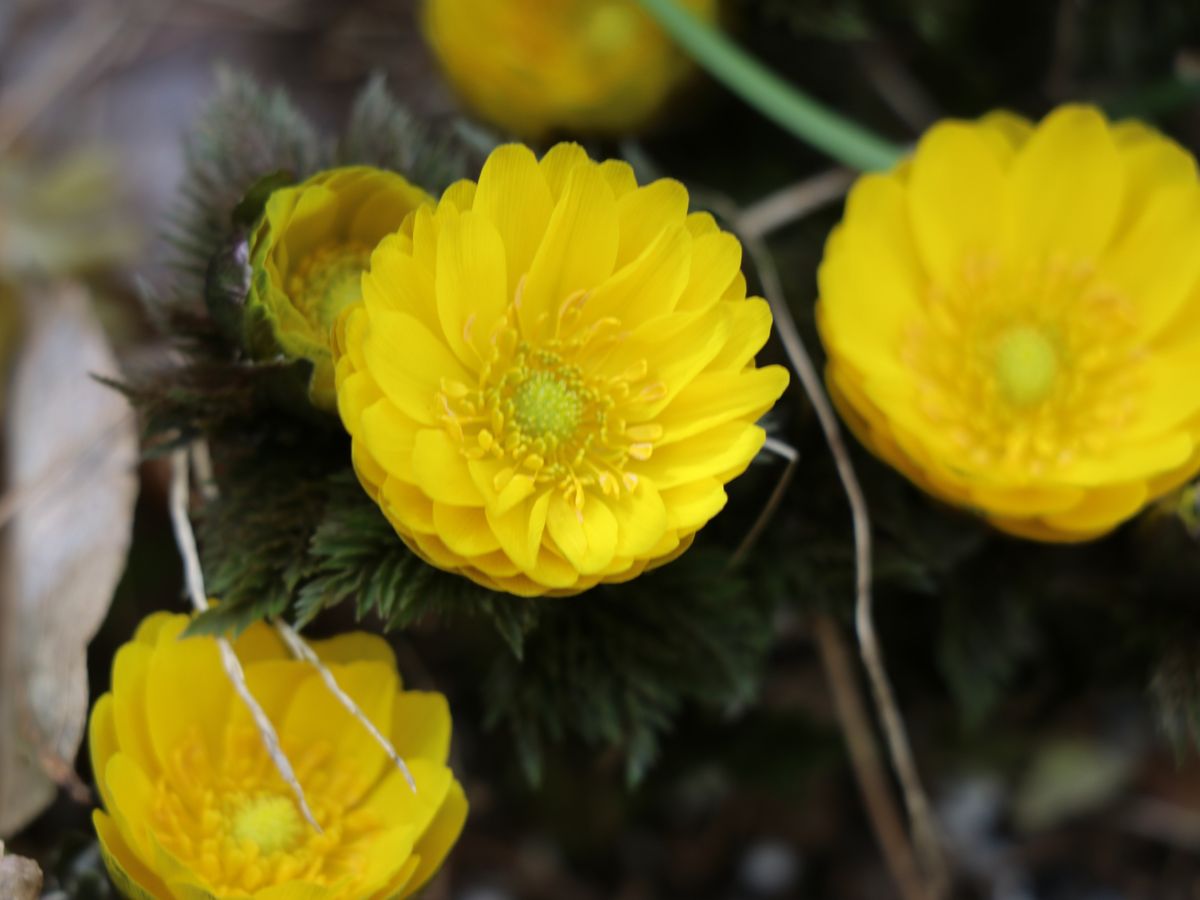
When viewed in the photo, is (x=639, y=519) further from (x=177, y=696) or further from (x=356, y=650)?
(x=177, y=696)

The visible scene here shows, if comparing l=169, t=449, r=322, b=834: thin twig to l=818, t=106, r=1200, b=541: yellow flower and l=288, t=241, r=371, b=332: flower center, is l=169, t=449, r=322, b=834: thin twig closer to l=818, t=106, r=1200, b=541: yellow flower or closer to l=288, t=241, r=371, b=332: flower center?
l=288, t=241, r=371, b=332: flower center

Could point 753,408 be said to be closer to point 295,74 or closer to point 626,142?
point 626,142

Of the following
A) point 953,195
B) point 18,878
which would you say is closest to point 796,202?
point 953,195

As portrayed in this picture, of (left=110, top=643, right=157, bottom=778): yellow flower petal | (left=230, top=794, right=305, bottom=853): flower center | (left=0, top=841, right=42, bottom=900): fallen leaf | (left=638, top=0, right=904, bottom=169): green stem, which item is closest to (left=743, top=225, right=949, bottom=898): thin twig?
(left=638, top=0, right=904, bottom=169): green stem

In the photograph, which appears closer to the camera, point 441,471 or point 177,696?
point 441,471

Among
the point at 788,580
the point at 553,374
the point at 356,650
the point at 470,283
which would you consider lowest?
the point at 788,580

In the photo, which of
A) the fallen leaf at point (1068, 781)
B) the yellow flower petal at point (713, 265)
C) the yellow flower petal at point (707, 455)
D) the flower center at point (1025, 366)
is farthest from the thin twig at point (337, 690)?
the fallen leaf at point (1068, 781)
